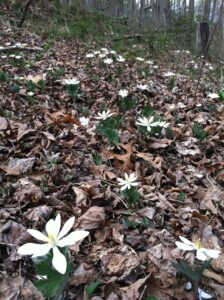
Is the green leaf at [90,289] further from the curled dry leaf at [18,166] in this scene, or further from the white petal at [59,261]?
the curled dry leaf at [18,166]

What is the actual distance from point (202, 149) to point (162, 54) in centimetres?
831

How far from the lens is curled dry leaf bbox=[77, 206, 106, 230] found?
2.07 meters

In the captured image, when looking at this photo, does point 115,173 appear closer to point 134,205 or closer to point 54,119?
point 134,205

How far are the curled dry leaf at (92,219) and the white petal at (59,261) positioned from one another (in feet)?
2.58

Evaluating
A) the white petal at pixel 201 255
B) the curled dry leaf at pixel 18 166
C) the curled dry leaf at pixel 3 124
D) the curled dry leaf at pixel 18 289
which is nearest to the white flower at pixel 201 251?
the white petal at pixel 201 255

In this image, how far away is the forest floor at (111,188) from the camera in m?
1.76

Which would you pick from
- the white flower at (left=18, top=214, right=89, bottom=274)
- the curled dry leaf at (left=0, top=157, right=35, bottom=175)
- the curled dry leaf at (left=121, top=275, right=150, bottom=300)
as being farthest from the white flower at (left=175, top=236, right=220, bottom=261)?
the curled dry leaf at (left=0, top=157, right=35, bottom=175)

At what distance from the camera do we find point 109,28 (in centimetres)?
1241

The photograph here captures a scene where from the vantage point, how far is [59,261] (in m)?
1.24

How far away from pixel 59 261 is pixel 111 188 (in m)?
1.30

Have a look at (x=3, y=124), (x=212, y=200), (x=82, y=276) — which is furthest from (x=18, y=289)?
(x=3, y=124)

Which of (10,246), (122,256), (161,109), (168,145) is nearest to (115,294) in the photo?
(122,256)

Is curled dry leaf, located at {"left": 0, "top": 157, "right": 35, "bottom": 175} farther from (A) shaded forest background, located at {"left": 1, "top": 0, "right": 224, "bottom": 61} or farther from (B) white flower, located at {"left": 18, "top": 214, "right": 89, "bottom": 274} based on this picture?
(A) shaded forest background, located at {"left": 1, "top": 0, "right": 224, "bottom": 61}

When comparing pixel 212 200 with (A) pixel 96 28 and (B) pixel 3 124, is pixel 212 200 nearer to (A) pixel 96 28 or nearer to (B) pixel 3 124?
(B) pixel 3 124
